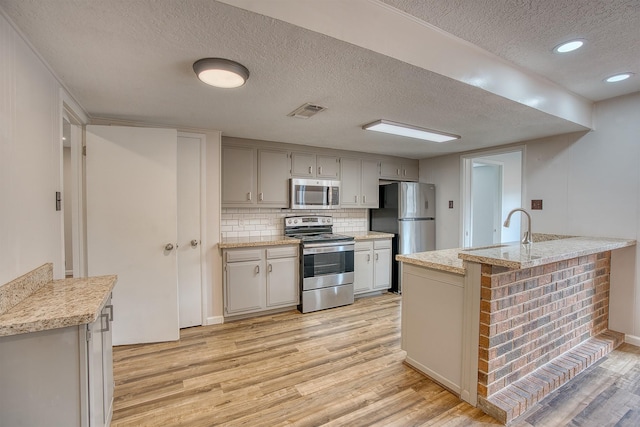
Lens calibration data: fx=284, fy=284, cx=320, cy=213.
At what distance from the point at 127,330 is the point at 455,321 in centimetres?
289

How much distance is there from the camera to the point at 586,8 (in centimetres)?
147

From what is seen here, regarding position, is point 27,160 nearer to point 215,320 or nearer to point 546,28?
point 215,320

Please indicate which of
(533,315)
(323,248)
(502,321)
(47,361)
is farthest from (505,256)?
(47,361)

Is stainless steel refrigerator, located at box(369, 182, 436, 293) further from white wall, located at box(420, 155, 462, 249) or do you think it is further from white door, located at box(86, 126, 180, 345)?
white door, located at box(86, 126, 180, 345)

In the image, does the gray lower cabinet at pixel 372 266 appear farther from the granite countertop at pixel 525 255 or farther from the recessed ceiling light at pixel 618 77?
the recessed ceiling light at pixel 618 77

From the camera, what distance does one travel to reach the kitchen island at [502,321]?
1796mm

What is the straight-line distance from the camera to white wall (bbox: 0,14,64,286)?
1331mm

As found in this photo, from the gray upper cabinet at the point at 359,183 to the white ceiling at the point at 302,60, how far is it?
58.9 inches

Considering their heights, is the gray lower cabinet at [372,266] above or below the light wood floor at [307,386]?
above

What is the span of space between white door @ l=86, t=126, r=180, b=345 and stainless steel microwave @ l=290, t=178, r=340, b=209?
5.11ft

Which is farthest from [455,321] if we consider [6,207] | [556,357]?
[6,207]

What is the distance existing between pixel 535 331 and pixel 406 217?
8.01 feet

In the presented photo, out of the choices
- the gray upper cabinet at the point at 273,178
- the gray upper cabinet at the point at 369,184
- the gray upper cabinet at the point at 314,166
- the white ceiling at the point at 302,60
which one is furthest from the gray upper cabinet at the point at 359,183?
the white ceiling at the point at 302,60

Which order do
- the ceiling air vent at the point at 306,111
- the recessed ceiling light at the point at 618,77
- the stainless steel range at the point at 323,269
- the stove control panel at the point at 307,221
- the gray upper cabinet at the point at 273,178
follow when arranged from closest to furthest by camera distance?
1. the recessed ceiling light at the point at 618,77
2. the ceiling air vent at the point at 306,111
3. the stainless steel range at the point at 323,269
4. the gray upper cabinet at the point at 273,178
5. the stove control panel at the point at 307,221
